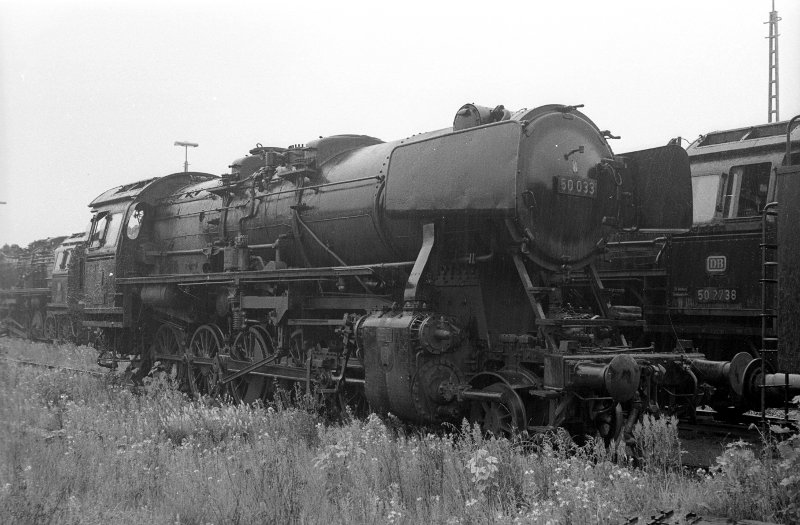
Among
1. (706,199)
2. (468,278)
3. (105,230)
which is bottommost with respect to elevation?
(468,278)

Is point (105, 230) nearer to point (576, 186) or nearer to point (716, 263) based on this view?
point (576, 186)

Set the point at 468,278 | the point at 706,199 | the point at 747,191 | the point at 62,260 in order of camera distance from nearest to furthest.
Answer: the point at 468,278 → the point at 747,191 → the point at 706,199 → the point at 62,260

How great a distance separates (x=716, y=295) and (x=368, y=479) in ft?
18.4

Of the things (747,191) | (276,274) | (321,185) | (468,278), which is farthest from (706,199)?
(276,274)

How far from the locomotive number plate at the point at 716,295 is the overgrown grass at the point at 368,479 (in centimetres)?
322

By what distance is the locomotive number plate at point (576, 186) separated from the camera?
24.8ft

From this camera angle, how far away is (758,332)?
9.15 meters

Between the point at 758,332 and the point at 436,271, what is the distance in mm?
4145

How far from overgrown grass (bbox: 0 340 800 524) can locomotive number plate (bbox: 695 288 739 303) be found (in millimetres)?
3215

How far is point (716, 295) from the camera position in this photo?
31.2 ft

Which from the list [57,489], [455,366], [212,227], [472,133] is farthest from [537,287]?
[212,227]

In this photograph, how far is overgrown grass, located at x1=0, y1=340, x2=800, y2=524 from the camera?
5.03 meters

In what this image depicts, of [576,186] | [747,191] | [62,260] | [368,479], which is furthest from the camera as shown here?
[62,260]

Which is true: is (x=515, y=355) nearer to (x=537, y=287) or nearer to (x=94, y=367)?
(x=537, y=287)
